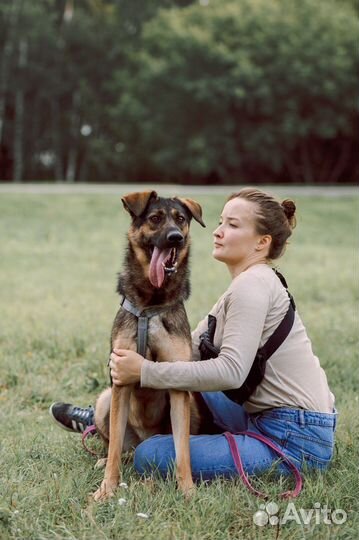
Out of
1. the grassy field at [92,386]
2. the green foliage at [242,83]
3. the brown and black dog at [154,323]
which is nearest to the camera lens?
the grassy field at [92,386]

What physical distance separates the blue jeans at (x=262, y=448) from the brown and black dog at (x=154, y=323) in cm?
12

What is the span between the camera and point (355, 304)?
29.6ft

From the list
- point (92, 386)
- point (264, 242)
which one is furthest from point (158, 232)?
point (92, 386)

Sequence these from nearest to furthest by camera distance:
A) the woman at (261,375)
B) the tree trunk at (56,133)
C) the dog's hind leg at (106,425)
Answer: the woman at (261,375) < the dog's hind leg at (106,425) < the tree trunk at (56,133)

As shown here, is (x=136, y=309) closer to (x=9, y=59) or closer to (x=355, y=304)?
(x=355, y=304)

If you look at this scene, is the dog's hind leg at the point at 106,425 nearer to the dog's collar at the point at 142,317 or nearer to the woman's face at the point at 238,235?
the dog's collar at the point at 142,317

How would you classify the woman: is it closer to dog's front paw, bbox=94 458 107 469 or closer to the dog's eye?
dog's front paw, bbox=94 458 107 469

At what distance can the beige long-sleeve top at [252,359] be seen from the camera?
3.39 m

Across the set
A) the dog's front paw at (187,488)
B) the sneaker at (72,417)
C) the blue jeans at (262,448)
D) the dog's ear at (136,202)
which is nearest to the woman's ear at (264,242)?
the dog's ear at (136,202)

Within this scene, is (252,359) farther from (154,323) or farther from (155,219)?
(155,219)

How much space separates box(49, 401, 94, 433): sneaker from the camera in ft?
14.5

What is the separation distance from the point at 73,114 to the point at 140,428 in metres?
34.7

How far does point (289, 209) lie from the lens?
12.4 ft

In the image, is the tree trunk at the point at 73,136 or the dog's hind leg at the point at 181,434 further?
the tree trunk at the point at 73,136
